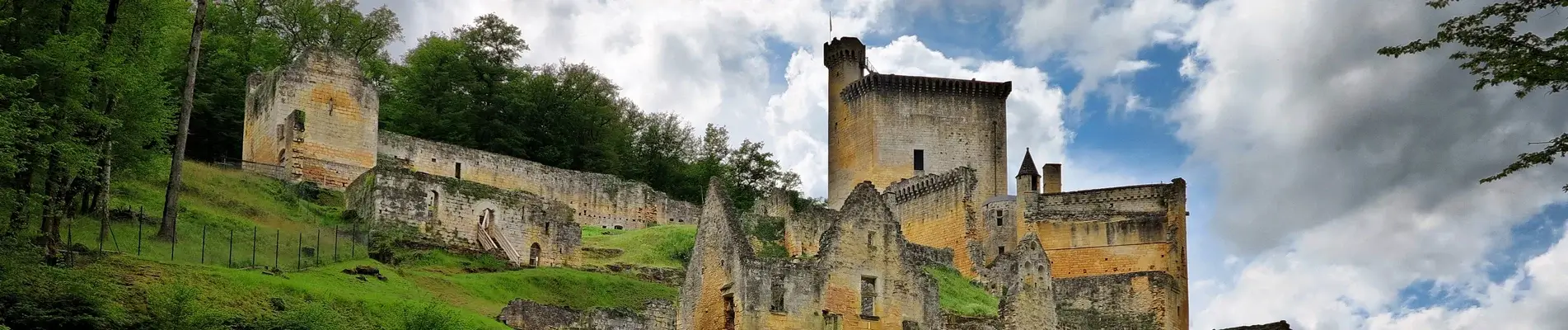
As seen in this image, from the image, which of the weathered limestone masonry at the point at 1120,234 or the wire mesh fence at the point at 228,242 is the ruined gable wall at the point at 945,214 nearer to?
the weathered limestone masonry at the point at 1120,234

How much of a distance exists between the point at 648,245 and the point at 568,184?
37.5 feet

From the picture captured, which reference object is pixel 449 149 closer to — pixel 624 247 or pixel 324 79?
pixel 324 79

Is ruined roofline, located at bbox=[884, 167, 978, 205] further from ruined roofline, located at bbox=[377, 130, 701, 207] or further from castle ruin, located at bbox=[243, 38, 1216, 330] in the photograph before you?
ruined roofline, located at bbox=[377, 130, 701, 207]

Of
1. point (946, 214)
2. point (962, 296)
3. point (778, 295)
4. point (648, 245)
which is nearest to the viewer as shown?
point (778, 295)

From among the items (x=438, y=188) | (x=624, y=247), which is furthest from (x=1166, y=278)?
(x=438, y=188)

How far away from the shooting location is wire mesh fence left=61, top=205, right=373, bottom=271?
35.7 meters

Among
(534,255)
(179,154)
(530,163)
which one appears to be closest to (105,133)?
(179,154)

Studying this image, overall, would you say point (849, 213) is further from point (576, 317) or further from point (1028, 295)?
point (576, 317)

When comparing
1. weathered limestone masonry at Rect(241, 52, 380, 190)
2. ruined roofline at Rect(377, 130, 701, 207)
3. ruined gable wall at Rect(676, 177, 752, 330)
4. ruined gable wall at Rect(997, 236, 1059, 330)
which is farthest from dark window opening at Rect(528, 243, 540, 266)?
ruined gable wall at Rect(997, 236, 1059, 330)

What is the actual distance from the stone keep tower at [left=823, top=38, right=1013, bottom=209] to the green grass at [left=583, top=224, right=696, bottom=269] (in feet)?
44.2

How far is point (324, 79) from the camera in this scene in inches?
2095

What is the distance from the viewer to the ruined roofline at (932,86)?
65562 mm

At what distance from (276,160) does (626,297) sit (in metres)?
15.4

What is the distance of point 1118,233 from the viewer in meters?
53.1
